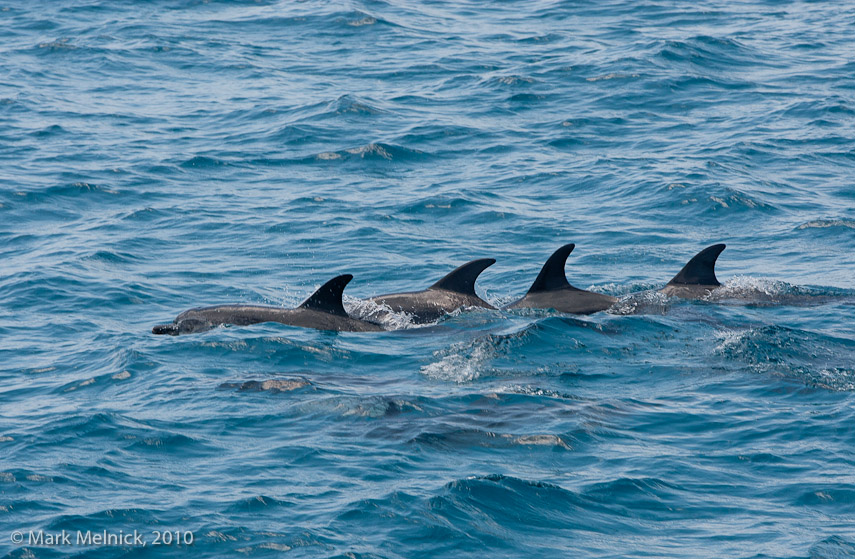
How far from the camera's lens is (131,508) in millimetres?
9875

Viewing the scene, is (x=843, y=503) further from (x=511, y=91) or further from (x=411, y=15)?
(x=411, y=15)

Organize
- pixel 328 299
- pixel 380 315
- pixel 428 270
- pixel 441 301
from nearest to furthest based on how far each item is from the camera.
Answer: pixel 328 299 < pixel 380 315 < pixel 441 301 < pixel 428 270

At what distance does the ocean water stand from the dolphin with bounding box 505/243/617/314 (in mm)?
461

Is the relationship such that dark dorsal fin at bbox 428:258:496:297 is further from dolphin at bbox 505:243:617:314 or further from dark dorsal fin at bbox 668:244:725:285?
dark dorsal fin at bbox 668:244:725:285

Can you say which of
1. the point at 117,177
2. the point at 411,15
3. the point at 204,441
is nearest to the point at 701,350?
the point at 204,441

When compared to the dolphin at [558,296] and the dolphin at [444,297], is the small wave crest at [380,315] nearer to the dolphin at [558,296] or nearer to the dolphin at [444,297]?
the dolphin at [444,297]

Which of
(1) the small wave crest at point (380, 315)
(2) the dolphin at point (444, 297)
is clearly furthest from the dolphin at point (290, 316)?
(2) the dolphin at point (444, 297)

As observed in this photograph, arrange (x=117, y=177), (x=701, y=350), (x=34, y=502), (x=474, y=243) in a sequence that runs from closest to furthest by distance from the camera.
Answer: (x=34, y=502) < (x=701, y=350) < (x=474, y=243) < (x=117, y=177)

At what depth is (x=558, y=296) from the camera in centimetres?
1589

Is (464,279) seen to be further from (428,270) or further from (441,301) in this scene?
(428,270)

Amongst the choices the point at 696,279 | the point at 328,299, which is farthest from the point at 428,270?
the point at 696,279

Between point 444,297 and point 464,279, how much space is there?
0.40 m

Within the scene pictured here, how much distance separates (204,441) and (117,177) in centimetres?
1320

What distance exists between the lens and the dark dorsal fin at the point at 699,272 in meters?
16.0
